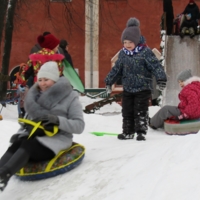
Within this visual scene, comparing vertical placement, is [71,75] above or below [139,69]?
below

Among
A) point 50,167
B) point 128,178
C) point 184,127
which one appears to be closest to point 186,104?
point 184,127

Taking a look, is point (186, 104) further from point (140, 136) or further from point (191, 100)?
point (140, 136)

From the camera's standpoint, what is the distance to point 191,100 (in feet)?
24.1

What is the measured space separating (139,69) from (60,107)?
178cm

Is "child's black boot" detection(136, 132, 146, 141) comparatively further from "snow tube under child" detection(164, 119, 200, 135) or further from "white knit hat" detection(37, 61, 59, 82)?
"white knit hat" detection(37, 61, 59, 82)

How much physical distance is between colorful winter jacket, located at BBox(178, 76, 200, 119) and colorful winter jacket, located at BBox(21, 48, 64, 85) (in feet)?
7.31

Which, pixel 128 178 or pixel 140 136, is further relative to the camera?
pixel 140 136

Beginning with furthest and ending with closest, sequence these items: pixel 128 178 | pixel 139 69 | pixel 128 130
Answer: pixel 128 130 → pixel 139 69 → pixel 128 178

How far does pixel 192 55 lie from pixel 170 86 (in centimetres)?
195

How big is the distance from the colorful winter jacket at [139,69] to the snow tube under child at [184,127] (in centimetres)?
165

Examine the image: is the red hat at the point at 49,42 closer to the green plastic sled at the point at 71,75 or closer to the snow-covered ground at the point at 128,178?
the green plastic sled at the point at 71,75

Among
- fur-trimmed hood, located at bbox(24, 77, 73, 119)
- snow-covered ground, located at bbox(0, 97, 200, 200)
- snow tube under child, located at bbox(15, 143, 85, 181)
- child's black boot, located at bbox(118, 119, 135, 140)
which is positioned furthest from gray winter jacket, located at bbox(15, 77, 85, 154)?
child's black boot, located at bbox(118, 119, 135, 140)

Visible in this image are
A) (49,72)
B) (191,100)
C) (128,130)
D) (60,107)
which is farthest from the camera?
(191,100)

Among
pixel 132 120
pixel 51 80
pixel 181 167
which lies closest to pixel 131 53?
pixel 132 120
